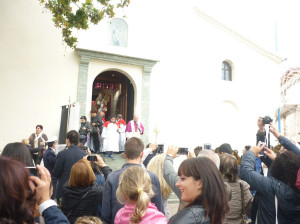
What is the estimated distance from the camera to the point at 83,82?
39.8 feet

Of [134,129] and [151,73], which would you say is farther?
[151,73]

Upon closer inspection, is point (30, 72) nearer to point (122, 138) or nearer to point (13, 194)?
point (122, 138)

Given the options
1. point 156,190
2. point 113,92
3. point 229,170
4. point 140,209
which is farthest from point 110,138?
point 140,209

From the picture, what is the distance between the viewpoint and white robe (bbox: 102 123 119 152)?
11422mm

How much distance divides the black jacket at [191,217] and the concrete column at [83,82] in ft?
35.2

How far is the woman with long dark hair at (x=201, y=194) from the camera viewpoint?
1.76m

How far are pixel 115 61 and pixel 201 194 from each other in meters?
11.5

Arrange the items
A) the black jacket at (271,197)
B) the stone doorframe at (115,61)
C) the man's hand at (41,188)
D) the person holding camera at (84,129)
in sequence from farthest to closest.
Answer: the stone doorframe at (115,61), the person holding camera at (84,129), the black jacket at (271,197), the man's hand at (41,188)

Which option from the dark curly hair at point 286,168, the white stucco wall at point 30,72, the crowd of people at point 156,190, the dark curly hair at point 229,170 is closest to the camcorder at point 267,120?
the crowd of people at point 156,190

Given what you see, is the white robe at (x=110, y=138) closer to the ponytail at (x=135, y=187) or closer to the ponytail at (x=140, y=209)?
the ponytail at (x=135, y=187)

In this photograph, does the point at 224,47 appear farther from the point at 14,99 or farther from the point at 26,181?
the point at 26,181

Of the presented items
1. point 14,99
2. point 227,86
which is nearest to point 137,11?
point 227,86

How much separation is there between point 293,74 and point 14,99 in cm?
2362

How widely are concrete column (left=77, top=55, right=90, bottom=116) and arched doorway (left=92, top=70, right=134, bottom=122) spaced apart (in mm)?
2865
